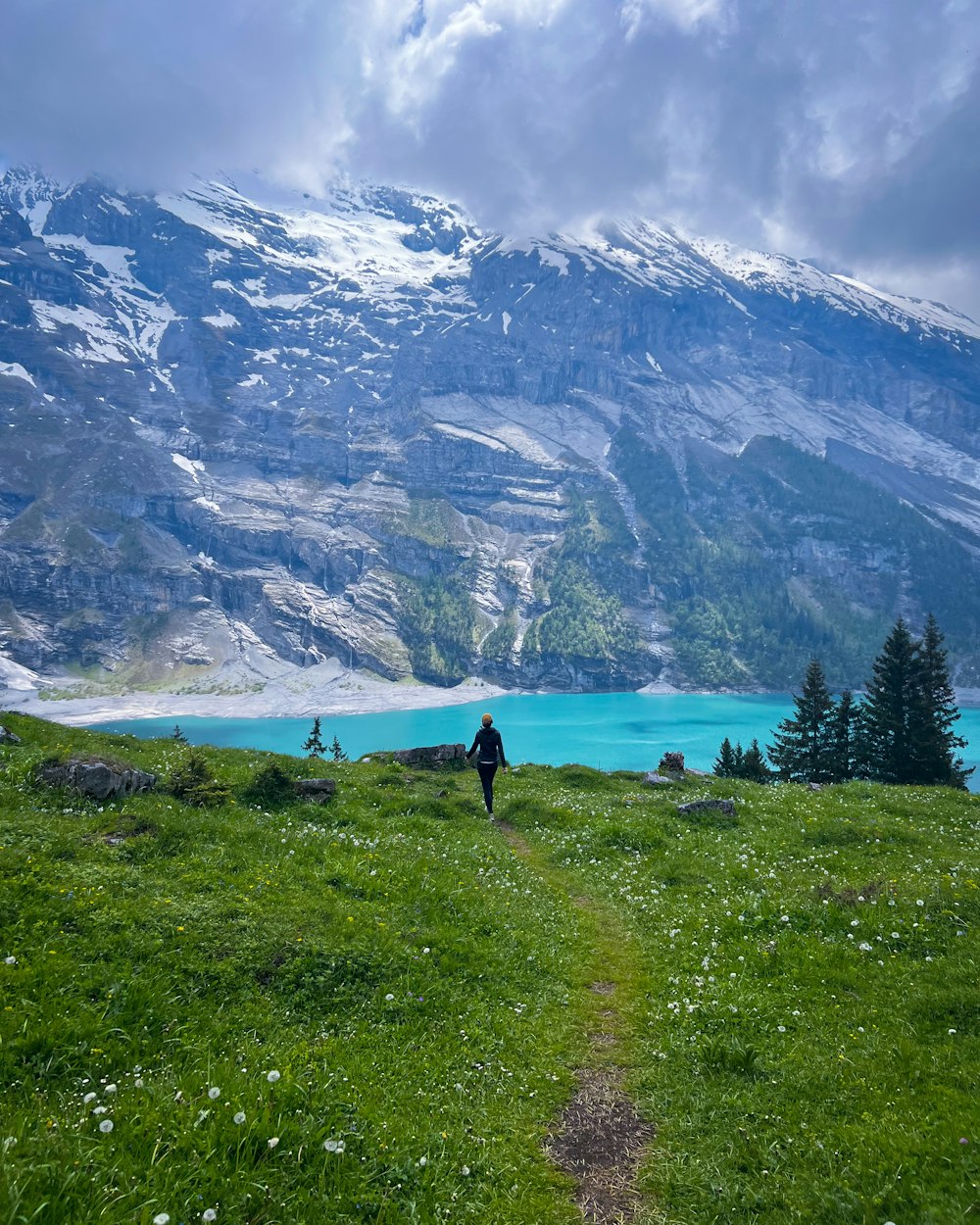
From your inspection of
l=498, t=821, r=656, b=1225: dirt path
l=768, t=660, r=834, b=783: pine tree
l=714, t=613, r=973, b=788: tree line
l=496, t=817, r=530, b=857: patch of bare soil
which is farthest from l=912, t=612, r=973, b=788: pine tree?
l=498, t=821, r=656, b=1225: dirt path

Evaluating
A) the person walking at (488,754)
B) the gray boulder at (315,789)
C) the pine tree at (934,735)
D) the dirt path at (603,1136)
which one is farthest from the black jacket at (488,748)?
the pine tree at (934,735)

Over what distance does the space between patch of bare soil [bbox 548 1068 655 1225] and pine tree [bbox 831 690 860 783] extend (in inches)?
2090

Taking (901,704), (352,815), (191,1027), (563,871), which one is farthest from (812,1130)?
(901,704)

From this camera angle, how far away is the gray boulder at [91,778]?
1410cm

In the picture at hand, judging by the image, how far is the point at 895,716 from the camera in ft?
168

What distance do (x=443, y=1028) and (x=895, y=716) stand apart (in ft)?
A: 176

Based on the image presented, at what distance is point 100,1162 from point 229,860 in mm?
7157

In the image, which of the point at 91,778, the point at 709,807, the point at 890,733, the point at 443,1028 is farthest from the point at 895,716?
the point at 91,778

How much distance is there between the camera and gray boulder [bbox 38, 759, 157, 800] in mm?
14102

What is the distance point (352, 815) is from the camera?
17812mm

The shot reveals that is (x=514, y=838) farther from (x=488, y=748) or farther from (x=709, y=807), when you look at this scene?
(x=709, y=807)

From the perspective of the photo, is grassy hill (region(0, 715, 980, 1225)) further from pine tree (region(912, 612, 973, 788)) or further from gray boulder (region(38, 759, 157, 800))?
pine tree (region(912, 612, 973, 788))

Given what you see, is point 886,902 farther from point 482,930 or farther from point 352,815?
point 352,815

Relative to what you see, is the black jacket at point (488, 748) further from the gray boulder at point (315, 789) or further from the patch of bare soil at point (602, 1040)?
the patch of bare soil at point (602, 1040)
